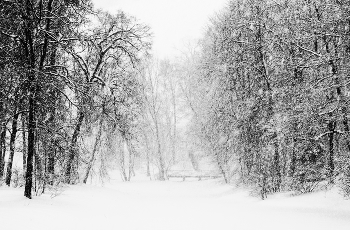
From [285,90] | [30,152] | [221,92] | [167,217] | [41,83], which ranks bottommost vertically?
[167,217]

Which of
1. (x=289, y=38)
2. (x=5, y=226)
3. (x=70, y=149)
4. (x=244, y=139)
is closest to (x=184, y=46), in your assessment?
(x=244, y=139)

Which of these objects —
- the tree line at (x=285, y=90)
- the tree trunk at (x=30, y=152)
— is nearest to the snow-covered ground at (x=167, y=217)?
the tree trunk at (x=30, y=152)

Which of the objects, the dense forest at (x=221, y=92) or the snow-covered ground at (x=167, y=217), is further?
the dense forest at (x=221, y=92)

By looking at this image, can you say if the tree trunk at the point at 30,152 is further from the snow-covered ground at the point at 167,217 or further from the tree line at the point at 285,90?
the tree line at the point at 285,90

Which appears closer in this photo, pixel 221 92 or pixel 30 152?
pixel 30 152

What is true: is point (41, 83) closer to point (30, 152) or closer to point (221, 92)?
point (30, 152)

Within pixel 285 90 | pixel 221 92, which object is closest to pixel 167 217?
pixel 285 90

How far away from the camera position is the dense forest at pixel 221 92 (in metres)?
9.70

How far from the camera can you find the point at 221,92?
63.6 ft

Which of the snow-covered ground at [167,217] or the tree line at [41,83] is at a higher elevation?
the tree line at [41,83]

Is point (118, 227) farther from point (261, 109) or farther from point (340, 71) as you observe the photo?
point (261, 109)

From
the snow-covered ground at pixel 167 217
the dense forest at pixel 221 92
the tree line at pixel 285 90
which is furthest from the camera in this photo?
the tree line at pixel 285 90

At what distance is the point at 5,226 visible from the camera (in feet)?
20.4

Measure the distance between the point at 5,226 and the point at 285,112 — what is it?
29.6 ft
